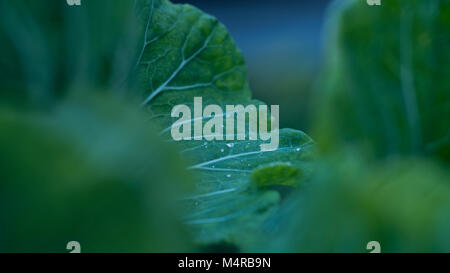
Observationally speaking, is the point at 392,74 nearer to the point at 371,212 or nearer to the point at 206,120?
the point at 371,212

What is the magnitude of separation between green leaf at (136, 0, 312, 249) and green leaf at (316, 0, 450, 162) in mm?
161

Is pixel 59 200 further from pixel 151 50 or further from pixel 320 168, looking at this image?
pixel 151 50

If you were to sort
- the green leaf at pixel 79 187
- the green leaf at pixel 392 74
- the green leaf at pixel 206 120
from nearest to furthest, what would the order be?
the green leaf at pixel 79 187 < the green leaf at pixel 392 74 < the green leaf at pixel 206 120

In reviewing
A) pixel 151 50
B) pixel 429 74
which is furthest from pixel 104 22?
pixel 429 74

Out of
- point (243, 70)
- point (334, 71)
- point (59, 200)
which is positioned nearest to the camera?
point (59, 200)

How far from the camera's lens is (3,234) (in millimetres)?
365

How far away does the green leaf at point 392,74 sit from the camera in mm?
482

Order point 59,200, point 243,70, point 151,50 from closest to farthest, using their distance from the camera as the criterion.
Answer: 1. point 59,200
2. point 151,50
3. point 243,70

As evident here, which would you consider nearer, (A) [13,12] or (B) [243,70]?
(A) [13,12]

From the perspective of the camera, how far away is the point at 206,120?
2.98ft

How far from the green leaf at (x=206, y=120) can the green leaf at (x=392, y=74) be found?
0.53 ft

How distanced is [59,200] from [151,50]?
20.9 inches

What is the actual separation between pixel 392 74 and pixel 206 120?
417mm

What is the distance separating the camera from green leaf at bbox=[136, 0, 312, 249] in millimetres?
623
